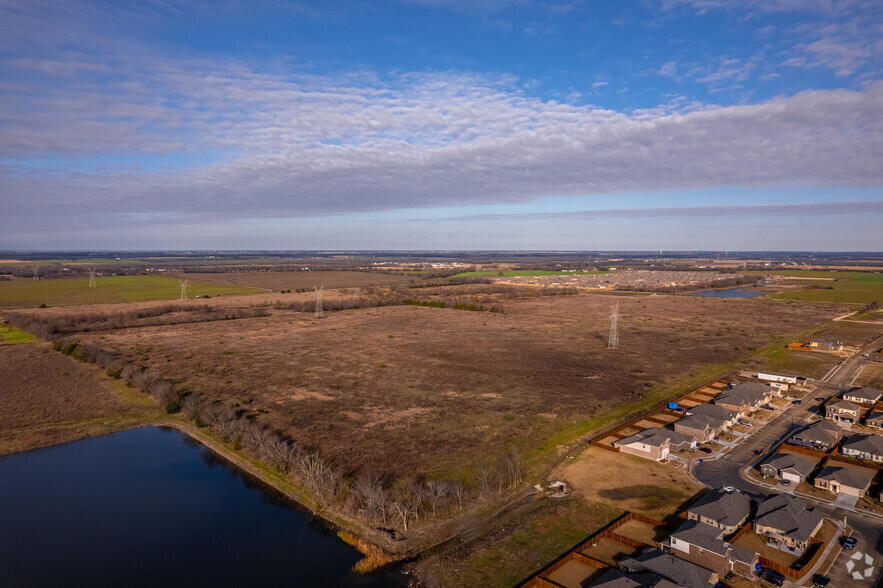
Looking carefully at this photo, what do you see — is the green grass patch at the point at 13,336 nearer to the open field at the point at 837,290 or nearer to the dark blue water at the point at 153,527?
the dark blue water at the point at 153,527

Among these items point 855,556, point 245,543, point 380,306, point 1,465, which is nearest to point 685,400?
point 855,556

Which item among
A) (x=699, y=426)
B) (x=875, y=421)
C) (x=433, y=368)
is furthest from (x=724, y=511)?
(x=433, y=368)

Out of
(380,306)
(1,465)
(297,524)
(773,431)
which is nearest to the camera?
(297,524)

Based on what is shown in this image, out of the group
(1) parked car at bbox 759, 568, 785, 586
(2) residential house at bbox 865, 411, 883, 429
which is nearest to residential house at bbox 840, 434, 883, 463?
(2) residential house at bbox 865, 411, 883, 429

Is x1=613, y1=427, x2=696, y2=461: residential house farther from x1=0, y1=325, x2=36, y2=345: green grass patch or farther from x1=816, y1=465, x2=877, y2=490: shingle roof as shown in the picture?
x1=0, y1=325, x2=36, y2=345: green grass patch

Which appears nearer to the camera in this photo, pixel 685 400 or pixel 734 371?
pixel 685 400

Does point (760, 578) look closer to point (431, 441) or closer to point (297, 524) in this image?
point (431, 441)

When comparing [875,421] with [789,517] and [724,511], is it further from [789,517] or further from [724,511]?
[724,511]
